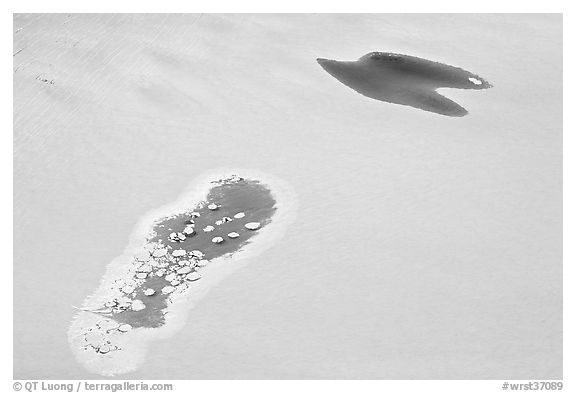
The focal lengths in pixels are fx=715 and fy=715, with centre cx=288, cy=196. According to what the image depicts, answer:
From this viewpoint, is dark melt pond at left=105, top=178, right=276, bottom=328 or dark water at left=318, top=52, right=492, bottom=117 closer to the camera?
dark melt pond at left=105, top=178, right=276, bottom=328

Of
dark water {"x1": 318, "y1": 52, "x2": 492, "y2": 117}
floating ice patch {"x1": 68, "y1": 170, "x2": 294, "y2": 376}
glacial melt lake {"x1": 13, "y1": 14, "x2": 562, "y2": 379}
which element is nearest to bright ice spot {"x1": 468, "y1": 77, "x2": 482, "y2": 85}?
dark water {"x1": 318, "y1": 52, "x2": 492, "y2": 117}

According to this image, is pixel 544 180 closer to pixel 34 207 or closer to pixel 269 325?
pixel 269 325

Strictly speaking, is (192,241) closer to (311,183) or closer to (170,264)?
(170,264)

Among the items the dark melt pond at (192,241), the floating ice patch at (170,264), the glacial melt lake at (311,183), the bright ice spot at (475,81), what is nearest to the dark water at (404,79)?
the bright ice spot at (475,81)

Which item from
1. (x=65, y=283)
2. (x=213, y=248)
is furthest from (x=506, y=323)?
(x=65, y=283)

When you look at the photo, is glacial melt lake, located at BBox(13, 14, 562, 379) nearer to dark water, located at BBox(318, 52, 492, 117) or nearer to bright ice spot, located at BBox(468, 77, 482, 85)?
dark water, located at BBox(318, 52, 492, 117)

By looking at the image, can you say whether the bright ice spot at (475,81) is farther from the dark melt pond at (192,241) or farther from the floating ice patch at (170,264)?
the dark melt pond at (192,241)
